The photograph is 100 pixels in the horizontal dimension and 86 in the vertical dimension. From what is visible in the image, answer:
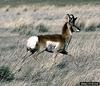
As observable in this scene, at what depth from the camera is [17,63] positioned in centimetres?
1230

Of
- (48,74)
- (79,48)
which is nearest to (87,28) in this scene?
(79,48)

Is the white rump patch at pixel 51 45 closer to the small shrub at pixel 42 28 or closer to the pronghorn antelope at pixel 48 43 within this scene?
the pronghorn antelope at pixel 48 43

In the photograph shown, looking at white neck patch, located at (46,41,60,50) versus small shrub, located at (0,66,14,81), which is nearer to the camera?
small shrub, located at (0,66,14,81)

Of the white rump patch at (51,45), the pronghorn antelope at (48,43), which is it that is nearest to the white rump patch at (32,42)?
the pronghorn antelope at (48,43)

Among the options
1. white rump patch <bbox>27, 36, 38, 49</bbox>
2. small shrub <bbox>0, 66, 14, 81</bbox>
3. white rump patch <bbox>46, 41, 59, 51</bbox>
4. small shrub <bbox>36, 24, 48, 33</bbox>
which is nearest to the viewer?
small shrub <bbox>0, 66, 14, 81</bbox>

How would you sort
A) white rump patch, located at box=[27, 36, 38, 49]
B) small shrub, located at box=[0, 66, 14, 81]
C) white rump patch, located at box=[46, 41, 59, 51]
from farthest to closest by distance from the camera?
white rump patch, located at box=[46, 41, 59, 51], white rump patch, located at box=[27, 36, 38, 49], small shrub, located at box=[0, 66, 14, 81]

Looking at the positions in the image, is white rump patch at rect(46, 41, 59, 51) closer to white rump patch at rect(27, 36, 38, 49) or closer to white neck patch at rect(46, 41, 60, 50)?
white neck patch at rect(46, 41, 60, 50)

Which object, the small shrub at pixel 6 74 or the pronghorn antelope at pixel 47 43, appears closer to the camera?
the small shrub at pixel 6 74

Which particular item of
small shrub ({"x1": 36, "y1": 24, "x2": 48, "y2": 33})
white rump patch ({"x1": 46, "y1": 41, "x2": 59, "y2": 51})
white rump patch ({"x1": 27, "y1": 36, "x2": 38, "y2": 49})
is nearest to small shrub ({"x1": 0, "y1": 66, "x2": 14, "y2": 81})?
white rump patch ({"x1": 27, "y1": 36, "x2": 38, "y2": 49})

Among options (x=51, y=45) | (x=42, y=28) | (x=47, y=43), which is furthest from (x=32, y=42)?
(x=42, y=28)

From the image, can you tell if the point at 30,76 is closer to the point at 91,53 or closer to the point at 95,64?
the point at 95,64

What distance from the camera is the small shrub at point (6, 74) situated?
34.7ft

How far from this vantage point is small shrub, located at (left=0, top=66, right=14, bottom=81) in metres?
10.6

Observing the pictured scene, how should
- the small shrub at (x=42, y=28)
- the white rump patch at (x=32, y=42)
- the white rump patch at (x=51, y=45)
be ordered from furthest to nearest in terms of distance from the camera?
the small shrub at (x=42, y=28), the white rump patch at (x=51, y=45), the white rump patch at (x=32, y=42)
